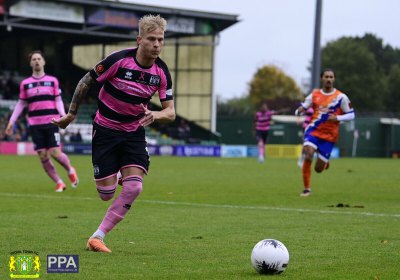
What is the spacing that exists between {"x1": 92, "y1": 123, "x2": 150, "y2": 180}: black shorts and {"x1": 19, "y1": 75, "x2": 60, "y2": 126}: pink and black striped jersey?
7.91 m

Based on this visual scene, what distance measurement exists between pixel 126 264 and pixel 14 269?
991 mm

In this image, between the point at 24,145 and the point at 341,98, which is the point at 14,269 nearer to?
the point at 341,98

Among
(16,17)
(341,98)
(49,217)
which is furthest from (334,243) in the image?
(16,17)

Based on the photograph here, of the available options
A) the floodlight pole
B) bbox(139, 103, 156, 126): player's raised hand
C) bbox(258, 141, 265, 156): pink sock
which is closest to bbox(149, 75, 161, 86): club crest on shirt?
bbox(139, 103, 156, 126): player's raised hand

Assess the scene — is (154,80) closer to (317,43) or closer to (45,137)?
(45,137)

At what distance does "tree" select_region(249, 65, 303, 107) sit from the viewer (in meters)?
108

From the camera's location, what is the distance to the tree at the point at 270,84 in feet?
355

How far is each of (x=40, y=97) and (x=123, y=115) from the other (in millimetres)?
8107

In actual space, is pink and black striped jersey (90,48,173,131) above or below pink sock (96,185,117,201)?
above

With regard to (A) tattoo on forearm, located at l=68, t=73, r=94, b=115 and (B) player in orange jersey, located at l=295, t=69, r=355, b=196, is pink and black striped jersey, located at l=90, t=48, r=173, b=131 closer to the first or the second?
(A) tattoo on forearm, located at l=68, t=73, r=94, b=115

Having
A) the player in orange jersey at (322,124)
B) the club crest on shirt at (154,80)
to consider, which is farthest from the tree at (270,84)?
the club crest on shirt at (154,80)

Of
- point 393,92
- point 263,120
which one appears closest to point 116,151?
point 263,120

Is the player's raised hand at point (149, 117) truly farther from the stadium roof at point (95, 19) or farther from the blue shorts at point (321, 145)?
the stadium roof at point (95, 19)

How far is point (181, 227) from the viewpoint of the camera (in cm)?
1086
